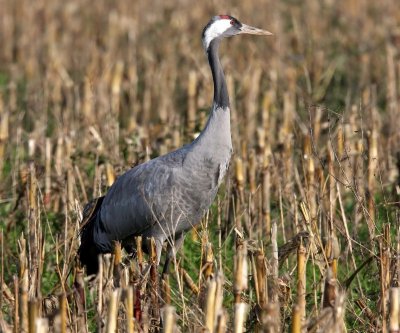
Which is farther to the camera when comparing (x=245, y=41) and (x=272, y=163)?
(x=245, y=41)

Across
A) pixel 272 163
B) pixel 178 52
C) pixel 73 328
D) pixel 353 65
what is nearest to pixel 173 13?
pixel 178 52

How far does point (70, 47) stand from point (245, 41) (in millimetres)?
1765

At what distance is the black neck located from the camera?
487cm

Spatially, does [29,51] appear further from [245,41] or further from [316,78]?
[316,78]

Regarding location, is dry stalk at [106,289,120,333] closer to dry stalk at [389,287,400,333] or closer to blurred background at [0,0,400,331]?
blurred background at [0,0,400,331]

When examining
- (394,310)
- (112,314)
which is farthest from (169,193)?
(394,310)

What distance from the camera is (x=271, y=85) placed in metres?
8.34

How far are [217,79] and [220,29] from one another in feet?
1.44

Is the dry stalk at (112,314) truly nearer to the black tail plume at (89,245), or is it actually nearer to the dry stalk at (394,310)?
the dry stalk at (394,310)

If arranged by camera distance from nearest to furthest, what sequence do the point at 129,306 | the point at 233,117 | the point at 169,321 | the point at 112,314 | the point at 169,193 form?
the point at 169,321 → the point at 112,314 → the point at 129,306 → the point at 169,193 → the point at 233,117

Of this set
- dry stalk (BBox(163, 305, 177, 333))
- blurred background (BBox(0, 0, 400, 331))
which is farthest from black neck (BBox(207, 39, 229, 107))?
dry stalk (BBox(163, 305, 177, 333))

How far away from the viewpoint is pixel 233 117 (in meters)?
7.09

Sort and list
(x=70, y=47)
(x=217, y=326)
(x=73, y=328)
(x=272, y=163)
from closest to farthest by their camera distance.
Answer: (x=217, y=326) < (x=73, y=328) < (x=272, y=163) < (x=70, y=47)

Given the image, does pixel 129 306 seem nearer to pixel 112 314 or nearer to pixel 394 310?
pixel 112 314
